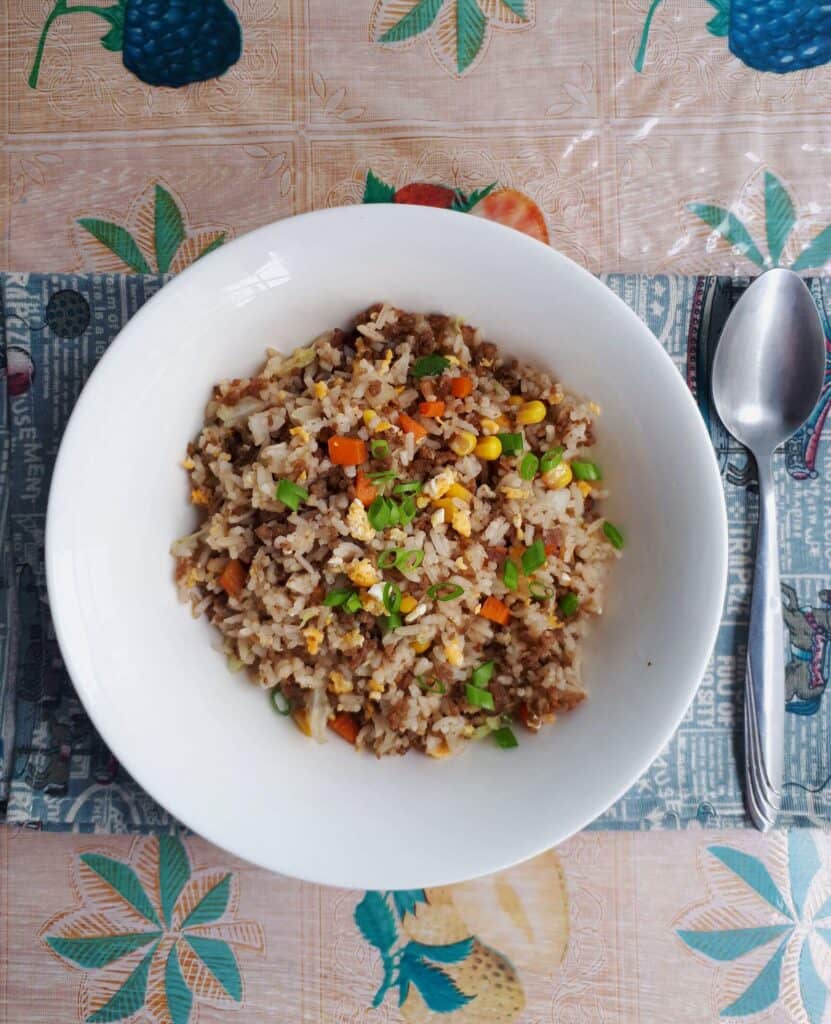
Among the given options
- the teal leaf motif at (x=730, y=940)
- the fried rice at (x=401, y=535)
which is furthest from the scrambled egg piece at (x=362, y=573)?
the teal leaf motif at (x=730, y=940)

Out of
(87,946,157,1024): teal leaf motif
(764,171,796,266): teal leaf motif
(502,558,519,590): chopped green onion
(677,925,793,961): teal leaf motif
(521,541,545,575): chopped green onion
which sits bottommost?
(87,946,157,1024): teal leaf motif

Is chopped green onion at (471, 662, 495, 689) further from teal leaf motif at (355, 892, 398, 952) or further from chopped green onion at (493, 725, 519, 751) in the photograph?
teal leaf motif at (355, 892, 398, 952)

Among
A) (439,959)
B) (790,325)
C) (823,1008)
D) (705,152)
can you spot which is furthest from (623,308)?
(823,1008)

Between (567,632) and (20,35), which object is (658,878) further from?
(20,35)

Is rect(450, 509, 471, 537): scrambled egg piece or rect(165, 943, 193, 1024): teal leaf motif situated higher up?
rect(450, 509, 471, 537): scrambled egg piece

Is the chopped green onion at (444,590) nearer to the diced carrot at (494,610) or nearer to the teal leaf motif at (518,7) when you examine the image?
the diced carrot at (494,610)

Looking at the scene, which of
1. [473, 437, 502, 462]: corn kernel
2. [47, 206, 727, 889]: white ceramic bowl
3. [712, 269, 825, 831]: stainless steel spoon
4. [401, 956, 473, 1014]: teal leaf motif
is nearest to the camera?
[47, 206, 727, 889]: white ceramic bowl

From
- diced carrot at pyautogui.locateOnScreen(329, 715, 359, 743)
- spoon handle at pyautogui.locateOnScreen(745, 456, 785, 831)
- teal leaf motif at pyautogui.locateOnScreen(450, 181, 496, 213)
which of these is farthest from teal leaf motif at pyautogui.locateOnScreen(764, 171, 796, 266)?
diced carrot at pyautogui.locateOnScreen(329, 715, 359, 743)
